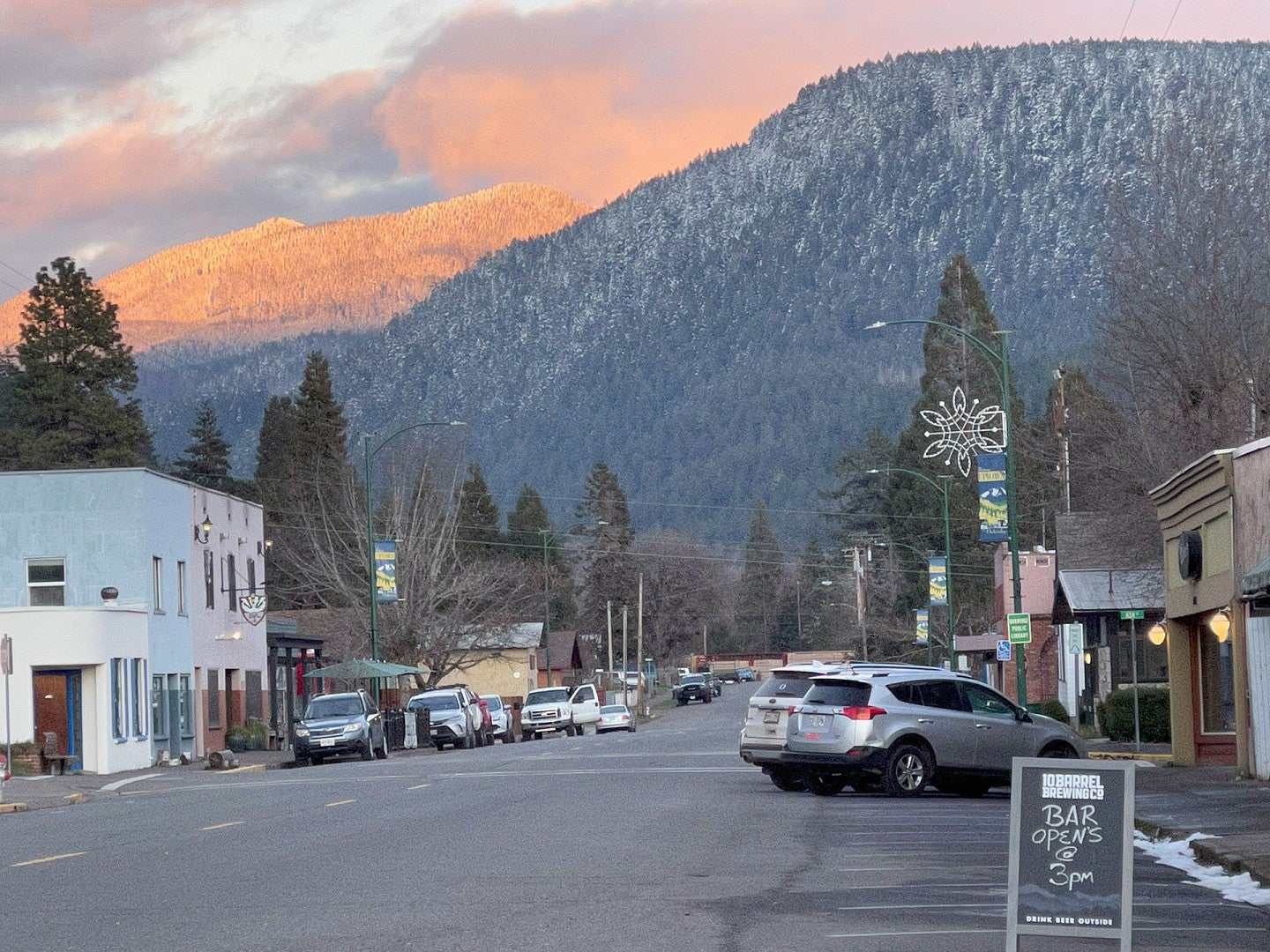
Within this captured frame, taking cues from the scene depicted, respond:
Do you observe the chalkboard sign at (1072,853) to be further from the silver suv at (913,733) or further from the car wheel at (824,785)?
the car wheel at (824,785)

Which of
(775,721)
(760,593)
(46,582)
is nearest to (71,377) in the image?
(46,582)

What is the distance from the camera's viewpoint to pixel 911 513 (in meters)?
103

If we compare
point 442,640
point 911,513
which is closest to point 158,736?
point 442,640

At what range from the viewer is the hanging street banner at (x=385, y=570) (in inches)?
2029

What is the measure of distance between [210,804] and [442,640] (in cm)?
4362

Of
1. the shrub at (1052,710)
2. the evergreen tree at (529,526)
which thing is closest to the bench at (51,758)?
the shrub at (1052,710)

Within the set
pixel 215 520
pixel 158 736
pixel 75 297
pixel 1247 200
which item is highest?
pixel 75 297

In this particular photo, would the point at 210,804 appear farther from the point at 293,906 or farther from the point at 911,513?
the point at 911,513

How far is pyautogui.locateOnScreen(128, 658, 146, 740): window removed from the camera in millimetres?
45500

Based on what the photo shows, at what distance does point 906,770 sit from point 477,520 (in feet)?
322

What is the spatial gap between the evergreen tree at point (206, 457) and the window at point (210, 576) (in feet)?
173

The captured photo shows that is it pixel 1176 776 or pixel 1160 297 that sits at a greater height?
pixel 1160 297

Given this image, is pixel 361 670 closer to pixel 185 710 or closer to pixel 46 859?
pixel 185 710

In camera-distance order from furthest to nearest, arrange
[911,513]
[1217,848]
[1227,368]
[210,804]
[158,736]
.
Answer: [911,513] < [158,736] < [1227,368] < [210,804] < [1217,848]
